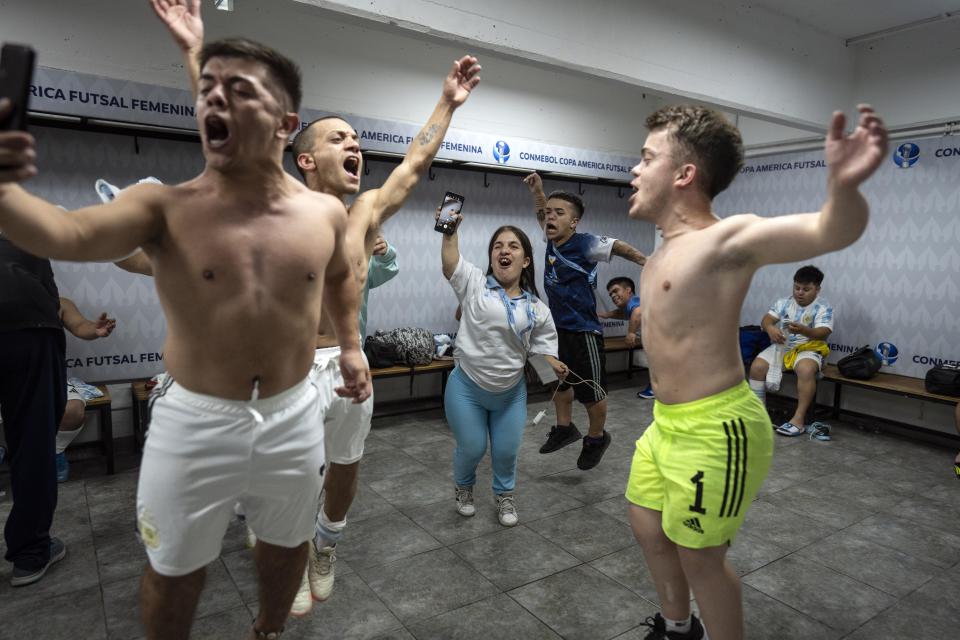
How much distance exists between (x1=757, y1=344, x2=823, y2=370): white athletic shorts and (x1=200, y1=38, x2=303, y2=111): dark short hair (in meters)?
5.39

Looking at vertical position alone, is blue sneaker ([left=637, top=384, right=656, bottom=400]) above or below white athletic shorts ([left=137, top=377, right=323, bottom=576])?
below

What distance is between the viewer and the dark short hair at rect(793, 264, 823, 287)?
5590mm

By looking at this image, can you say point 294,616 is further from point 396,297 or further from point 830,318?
point 830,318

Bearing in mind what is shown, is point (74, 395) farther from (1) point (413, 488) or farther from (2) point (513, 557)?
(2) point (513, 557)

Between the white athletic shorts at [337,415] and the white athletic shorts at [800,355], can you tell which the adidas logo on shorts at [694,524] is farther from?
the white athletic shorts at [800,355]

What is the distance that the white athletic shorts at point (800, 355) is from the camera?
554 centimetres

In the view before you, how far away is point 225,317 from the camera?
1382 millimetres

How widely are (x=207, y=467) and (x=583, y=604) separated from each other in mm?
1748

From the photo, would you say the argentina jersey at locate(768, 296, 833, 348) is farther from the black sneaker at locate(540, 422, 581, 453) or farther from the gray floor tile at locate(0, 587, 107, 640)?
the gray floor tile at locate(0, 587, 107, 640)

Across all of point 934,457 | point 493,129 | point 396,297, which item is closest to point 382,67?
point 493,129

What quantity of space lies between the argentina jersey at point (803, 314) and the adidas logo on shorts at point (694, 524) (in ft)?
15.3

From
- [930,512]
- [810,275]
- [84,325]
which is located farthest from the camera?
[810,275]

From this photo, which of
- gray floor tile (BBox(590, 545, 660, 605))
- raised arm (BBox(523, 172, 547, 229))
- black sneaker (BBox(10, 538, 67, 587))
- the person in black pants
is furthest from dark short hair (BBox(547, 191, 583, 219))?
black sneaker (BBox(10, 538, 67, 587))

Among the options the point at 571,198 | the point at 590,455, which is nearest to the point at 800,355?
the point at 590,455
